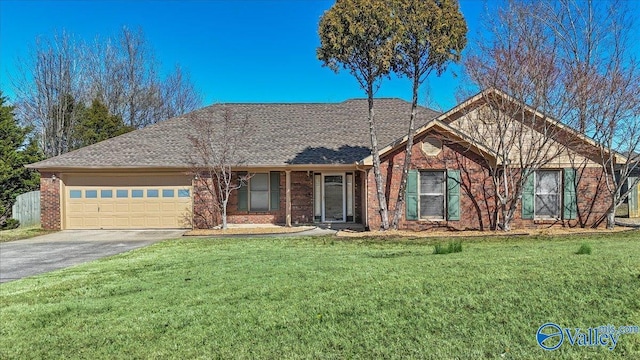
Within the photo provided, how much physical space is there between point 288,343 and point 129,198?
14593 millimetres

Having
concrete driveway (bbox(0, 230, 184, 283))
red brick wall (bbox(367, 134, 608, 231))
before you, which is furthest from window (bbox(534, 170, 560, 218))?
concrete driveway (bbox(0, 230, 184, 283))

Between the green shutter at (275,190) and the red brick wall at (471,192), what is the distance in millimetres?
4360

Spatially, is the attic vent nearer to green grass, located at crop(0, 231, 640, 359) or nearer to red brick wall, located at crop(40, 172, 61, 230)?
green grass, located at crop(0, 231, 640, 359)

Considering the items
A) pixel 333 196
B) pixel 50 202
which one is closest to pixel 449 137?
pixel 333 196

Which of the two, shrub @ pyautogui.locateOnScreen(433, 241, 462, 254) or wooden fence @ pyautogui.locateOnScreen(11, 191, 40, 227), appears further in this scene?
wooden fence @ pyautogui.locateOnScreen(11, 191, 40, 227)

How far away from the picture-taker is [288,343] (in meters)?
4.06

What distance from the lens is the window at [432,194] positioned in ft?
47.4

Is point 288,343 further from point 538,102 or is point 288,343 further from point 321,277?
point 538,102

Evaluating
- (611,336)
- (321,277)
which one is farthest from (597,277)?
(321,277)

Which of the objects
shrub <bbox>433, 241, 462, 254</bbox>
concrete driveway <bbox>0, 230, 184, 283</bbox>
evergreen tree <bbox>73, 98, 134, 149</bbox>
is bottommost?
concrete driveway <bbox>0, 230, 184, 283</bbox>

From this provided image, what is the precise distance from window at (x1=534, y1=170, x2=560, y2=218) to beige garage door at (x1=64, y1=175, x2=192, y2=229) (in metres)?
13.2

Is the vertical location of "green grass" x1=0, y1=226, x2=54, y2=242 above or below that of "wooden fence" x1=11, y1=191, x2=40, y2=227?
below

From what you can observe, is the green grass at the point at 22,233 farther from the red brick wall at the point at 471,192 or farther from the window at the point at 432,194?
the window at the point at 432,194

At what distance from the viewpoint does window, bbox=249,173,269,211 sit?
56.3ft
